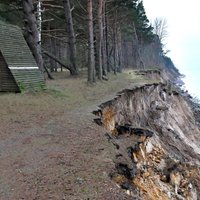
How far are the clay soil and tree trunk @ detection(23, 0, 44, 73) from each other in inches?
242

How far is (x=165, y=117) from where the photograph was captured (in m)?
23.1

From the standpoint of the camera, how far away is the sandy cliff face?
28.4ft

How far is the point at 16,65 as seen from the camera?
17.0 metres

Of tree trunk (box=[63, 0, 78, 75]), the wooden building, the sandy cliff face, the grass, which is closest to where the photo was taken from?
the sandy cliff face

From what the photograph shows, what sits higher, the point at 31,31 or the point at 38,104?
the point at 31,31

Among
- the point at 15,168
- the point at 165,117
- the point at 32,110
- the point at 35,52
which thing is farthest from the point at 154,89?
the point at 15,168

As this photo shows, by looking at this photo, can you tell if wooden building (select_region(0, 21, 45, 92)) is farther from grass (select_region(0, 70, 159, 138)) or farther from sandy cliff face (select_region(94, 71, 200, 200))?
sandy cliff face (select_region(94, 71, 200, 200))

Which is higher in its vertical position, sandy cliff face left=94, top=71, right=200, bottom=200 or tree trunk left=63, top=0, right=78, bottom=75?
tree trunk left=63, top=0, right=78, bottom=75

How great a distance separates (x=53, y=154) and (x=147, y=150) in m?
4.08

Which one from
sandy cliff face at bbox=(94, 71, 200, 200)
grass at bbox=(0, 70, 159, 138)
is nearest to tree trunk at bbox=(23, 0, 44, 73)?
grass at bbox=(0, 70, 159, 138)

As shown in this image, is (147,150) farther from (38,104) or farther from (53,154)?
(38,104)

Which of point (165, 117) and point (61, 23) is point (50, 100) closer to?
point (165, 117)

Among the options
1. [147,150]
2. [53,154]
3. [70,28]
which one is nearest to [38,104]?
[147,150]

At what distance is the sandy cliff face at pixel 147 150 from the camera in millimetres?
8642
